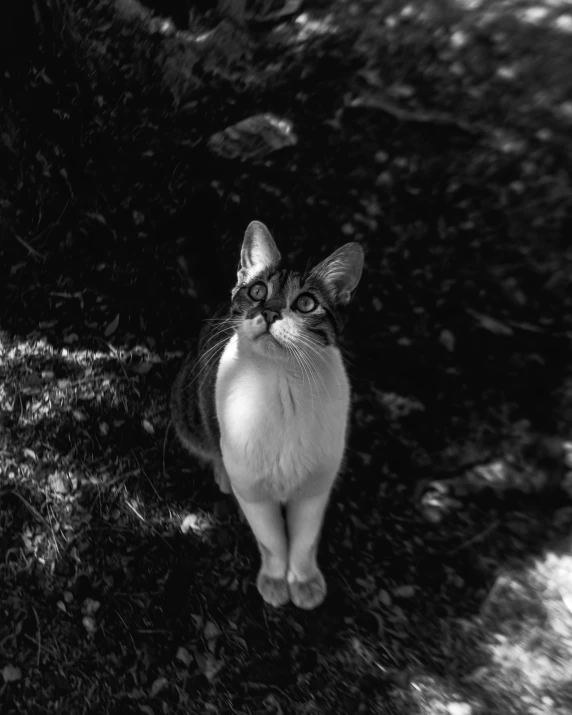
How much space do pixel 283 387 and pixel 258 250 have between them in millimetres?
553

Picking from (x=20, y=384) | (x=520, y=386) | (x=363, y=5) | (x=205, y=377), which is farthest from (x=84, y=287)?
(x=520, y=386)

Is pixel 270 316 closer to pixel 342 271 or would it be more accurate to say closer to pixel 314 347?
pixel 314 347

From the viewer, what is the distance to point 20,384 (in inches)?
143

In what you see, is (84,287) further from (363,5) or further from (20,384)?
(363,5)

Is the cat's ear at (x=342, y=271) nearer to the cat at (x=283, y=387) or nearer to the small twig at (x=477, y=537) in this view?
the cat at (x=283, y=387)

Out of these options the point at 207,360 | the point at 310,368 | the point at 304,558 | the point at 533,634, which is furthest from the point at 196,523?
the point at 533,634

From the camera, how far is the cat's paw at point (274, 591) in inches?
103

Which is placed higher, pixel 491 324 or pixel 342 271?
pixel 342 271

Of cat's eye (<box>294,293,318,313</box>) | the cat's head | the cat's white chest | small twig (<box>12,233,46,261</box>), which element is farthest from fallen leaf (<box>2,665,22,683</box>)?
small twig (<box>12,233,46,261</box>)

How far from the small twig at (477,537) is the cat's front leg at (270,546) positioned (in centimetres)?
79

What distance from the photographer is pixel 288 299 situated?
83.7 inches

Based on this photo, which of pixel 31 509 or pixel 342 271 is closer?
pixel 342 271

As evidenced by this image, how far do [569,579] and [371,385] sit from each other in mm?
1258

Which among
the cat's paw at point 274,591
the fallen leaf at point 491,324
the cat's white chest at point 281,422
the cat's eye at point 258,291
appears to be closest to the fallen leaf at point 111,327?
the cat's white chest at point 281,422
